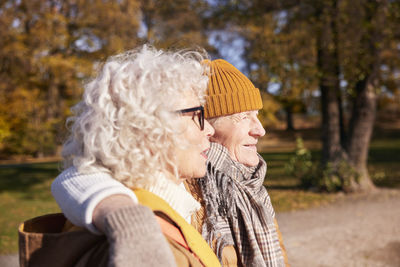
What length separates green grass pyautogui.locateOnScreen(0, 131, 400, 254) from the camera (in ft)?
28.4

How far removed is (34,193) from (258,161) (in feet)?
38.3

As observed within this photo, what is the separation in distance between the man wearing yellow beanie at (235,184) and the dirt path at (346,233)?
3777mm

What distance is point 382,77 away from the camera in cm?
942

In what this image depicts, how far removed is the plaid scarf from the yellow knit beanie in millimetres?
341

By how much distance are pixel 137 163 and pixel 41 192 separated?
41.2 feet

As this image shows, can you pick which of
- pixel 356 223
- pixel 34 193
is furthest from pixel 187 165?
pixel 34 193

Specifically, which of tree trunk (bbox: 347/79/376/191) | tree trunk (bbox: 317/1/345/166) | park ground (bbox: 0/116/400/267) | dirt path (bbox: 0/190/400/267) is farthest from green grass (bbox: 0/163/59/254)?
tree trunk (bbox: 347/79/376/191)

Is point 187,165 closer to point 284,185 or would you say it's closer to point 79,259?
point 79,259

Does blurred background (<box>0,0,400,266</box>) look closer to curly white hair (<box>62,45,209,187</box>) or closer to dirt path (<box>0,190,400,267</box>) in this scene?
dirt path (<box>0,190,400,267</box>)

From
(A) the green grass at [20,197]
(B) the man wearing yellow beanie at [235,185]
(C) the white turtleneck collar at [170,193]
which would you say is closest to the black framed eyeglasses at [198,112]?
(C) the white turtleneck collar at [170,193]

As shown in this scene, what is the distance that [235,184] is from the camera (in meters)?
2.07

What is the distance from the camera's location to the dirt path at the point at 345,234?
5684 millimetres

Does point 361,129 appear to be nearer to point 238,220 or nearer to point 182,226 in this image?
point 238,220

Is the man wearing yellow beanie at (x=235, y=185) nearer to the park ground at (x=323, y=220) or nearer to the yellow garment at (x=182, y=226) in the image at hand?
the yellow garment at (x=182, y=226)
